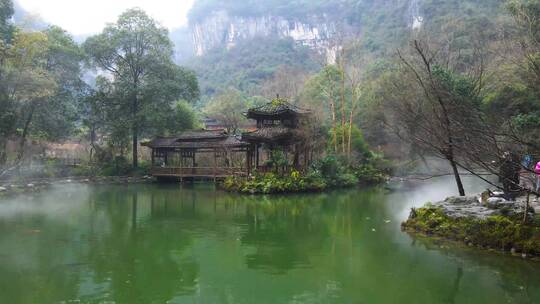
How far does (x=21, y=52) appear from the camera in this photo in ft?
72.2

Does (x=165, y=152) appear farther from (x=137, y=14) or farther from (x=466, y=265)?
(x=466, y=265)

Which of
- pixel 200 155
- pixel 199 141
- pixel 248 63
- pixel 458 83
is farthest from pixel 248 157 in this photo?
pixel 248 63

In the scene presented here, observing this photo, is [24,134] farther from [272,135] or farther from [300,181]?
[300,181]

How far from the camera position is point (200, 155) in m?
29.5

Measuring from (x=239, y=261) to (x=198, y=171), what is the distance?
18.2 m

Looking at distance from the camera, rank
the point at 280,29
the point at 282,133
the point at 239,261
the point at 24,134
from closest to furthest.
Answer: the point at 239,261 < the point at 282,133 < the point at 24,134 < the point at 280,29

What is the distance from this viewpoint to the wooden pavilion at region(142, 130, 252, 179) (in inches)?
988

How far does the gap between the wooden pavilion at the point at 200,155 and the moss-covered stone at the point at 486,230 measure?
1328cm

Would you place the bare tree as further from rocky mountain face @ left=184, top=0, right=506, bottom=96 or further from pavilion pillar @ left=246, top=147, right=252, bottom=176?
rocky mountain face @ left=184, top=0, right=506, bottom=96

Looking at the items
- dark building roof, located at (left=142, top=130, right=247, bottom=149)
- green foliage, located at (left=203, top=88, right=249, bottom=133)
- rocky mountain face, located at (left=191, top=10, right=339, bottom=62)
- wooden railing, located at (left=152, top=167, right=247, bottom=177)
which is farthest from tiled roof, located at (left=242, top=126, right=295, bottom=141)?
rocky mountain face, located at (left=191, top=10, right=339, bottom=62)

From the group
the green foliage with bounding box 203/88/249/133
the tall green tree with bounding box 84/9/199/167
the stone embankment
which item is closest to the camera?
the stone embankment

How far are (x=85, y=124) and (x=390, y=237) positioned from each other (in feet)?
87.0

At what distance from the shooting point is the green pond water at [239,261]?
21.2 feet

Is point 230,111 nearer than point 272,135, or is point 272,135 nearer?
point 272,135
